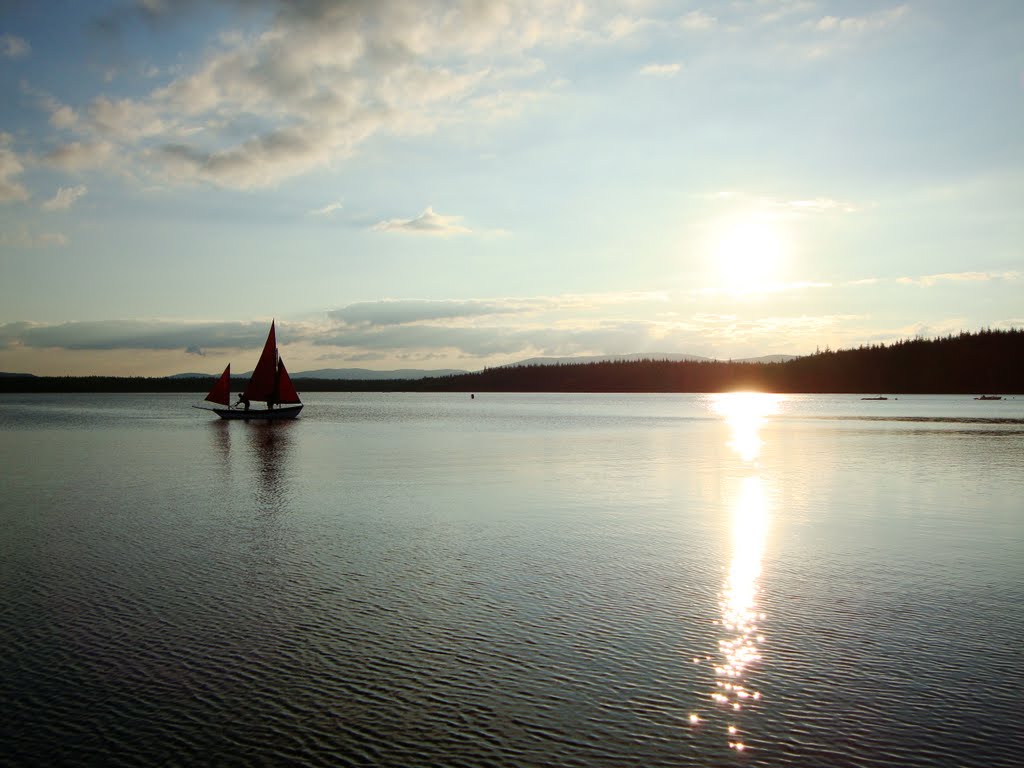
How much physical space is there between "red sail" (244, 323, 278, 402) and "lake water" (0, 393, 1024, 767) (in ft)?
151

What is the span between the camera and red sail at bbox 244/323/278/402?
71213mm

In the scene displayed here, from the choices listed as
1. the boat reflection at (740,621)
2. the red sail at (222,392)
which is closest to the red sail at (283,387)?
the red sail at (222,392)

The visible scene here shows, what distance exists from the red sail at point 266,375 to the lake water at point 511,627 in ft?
151

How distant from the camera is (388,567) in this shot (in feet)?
48.7

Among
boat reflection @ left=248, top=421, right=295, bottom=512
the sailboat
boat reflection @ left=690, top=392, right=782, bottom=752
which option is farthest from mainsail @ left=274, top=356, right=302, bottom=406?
boat reflection @ left=690, top=392, right=782, bottom=752

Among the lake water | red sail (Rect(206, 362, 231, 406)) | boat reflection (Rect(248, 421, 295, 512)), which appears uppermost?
red sail (Rect(206, 362, 231, 406))

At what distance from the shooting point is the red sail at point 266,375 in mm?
71213

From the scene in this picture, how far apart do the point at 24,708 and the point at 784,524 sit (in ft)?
55.9

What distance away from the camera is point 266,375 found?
74.8 metres

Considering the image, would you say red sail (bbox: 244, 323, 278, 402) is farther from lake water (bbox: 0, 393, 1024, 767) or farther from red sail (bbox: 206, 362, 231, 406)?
lake water (bbox: 0, 393, 1024, 767)

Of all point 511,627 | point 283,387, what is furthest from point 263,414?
point 511,627

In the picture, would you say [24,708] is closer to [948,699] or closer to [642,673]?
[642,673]

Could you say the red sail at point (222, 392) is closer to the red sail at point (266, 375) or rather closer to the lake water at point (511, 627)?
the red sail at point (266, 375)

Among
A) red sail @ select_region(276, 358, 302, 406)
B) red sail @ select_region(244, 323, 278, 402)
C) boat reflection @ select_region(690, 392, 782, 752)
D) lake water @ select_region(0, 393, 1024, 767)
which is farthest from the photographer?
red sail @ select_region(276, 358, 302, 406)
